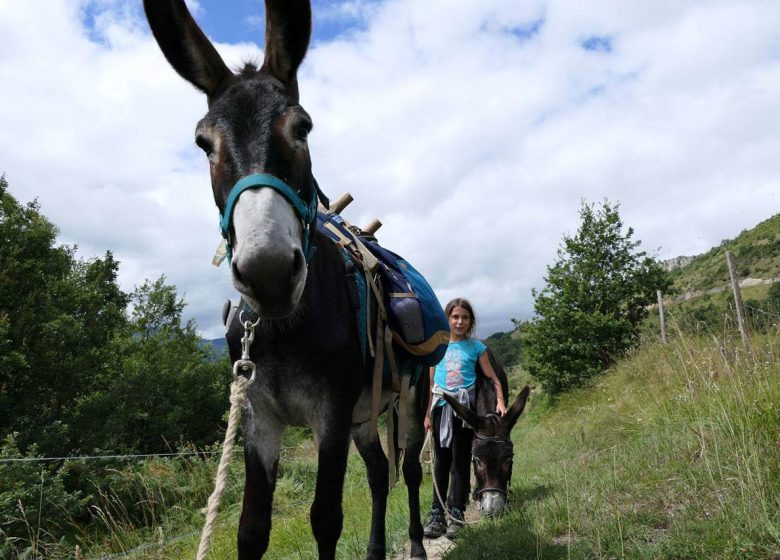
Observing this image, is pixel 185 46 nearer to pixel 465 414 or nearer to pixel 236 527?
pixel 465 414

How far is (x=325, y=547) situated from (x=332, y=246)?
4.60 ft

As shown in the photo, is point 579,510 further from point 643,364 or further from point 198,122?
point 643,364

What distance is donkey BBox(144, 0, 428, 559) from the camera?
1534 mm

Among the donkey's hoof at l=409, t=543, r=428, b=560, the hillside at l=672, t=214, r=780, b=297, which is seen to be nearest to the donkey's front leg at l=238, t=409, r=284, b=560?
the donkey's hoof at l=409, t=543, r=428, b=560

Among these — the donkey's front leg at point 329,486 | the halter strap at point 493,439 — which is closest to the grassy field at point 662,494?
the halter strap at point 493,439

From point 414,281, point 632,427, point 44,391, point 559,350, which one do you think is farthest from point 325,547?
point 559,350

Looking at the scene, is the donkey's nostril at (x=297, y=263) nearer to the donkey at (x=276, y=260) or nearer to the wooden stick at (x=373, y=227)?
the donkey at (x=276, y=260)

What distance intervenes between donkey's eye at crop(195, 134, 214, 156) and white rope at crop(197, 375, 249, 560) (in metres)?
0.83

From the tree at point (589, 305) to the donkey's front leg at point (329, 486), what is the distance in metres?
18.3

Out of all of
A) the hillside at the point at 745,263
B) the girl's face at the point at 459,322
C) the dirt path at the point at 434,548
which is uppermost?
the hillside at the point at 745,263

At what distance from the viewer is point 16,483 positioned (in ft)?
22.1

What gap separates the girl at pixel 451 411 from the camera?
477cm

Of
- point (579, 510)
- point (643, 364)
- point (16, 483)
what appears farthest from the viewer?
point (643, 364)

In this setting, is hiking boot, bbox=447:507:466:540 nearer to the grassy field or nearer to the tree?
the grassy field
